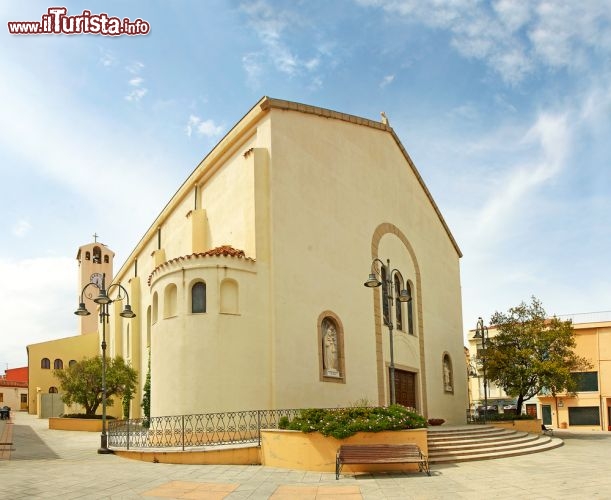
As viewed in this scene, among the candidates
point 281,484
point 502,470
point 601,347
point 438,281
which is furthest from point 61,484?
point 601,347

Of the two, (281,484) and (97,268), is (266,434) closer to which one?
(281,484)

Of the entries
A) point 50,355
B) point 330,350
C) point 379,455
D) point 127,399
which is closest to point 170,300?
point 330,350

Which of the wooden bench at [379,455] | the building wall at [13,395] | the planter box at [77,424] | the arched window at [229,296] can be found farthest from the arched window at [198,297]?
the building wall at [13,395]

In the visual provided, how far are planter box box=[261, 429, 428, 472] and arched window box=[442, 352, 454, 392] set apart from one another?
1647cm

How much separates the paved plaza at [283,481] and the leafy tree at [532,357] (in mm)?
A: 10716

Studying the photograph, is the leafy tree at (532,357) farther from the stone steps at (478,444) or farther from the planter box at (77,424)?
the planter box at (77,424)

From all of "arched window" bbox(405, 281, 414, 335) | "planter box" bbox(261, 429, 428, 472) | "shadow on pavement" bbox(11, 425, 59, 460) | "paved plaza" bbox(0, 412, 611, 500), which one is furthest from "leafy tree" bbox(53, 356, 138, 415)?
"planter box" bbox(261, 429, 428, 472)

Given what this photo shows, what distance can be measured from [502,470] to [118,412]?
1221 inches

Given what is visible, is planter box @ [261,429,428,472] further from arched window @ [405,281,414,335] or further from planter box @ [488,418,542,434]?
planter box @ [488,418,542,434]

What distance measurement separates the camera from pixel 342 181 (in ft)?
80.8

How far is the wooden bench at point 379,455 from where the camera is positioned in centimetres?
1399

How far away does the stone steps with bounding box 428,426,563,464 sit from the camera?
1720 cm

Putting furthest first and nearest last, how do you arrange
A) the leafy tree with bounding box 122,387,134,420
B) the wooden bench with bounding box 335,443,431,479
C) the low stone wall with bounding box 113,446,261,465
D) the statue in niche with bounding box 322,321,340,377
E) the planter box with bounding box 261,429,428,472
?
the leafy tree with bounding box 122,387,134,420, the statue in niche with bounding box 322,321,340,377, the low stone wall with bounding box 113,446,261,465, the planter box with bounding box 261,429,428,472, the wooden bench with bounding box 335,443,431,479

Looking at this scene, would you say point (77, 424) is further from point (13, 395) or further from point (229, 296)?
point (13, 395)
